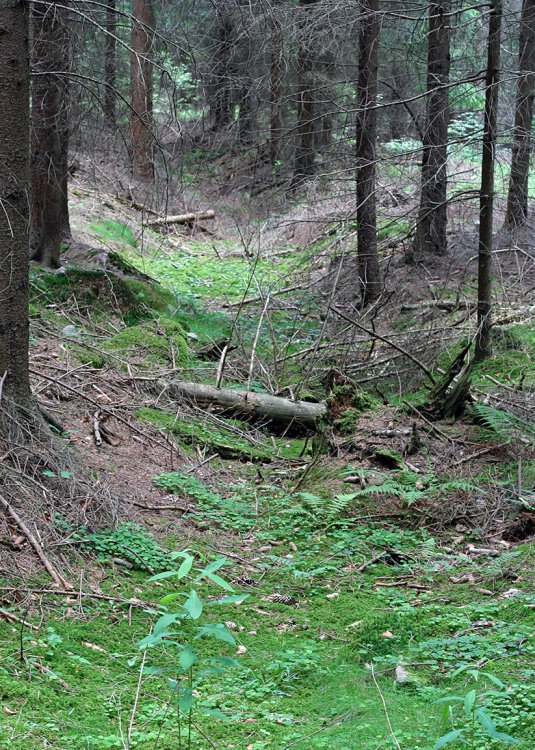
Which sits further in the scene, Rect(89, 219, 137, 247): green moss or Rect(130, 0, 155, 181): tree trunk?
Rect(89, 219, 137, 247): green moss

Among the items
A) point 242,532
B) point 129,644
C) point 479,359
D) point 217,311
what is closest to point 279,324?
point 217,311

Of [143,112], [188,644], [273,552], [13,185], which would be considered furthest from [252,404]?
[188,644]

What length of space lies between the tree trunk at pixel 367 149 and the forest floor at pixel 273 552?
55 cm

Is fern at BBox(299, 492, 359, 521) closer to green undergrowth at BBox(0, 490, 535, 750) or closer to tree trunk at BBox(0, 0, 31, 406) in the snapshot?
green undergrowth at BBox(0, 490, 535, 750)

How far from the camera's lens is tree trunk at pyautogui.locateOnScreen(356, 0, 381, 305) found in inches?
469

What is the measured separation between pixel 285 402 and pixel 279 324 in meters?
4.60

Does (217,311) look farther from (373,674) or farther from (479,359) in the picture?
(373,674)

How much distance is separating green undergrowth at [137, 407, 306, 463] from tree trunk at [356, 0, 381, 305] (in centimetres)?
395

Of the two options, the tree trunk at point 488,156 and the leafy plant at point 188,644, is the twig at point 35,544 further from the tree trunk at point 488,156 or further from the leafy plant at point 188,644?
the tree trunk at point 488,156

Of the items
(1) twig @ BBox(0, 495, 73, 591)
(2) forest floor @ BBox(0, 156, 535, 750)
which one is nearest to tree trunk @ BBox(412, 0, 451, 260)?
(2) forest floor @ BBox(0, 156, 535, 750)

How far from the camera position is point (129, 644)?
4703 mm

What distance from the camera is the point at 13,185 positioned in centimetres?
575

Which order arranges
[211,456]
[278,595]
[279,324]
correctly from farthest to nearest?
[279,324] < [211,456] < [278,595]

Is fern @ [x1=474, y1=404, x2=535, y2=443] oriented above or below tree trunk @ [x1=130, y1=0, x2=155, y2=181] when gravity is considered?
below
